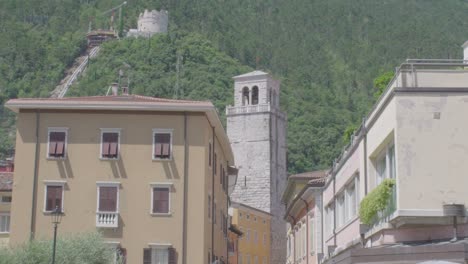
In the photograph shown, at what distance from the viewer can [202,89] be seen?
166 meters

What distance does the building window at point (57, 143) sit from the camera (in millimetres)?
42938

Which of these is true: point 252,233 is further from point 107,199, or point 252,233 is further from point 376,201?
point 376,201

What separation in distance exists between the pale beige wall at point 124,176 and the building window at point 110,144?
23 centimetres

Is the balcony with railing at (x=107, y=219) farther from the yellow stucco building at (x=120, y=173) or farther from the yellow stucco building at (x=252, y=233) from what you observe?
the yellow stucco building at (x=252, y=233)

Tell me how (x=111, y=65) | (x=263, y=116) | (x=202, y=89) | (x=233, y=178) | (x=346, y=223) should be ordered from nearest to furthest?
(x=346, y=223)
(x=233, y=178)
(x=263, y=116)
(x=202, y=89)
(x=111, y=65)

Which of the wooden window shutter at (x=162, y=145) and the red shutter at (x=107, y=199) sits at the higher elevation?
the wooden window shutter at (x=162, y=145)

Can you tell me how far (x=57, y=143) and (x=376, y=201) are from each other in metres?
23.7

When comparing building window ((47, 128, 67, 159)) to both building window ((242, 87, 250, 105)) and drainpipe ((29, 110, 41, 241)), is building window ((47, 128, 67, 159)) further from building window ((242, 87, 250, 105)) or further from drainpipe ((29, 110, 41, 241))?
building window ((242, 87, 250, 105))

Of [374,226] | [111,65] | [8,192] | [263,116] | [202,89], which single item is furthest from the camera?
[111,65]

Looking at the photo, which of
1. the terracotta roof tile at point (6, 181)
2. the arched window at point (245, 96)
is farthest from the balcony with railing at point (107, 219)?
the arched window at point (245, 96)

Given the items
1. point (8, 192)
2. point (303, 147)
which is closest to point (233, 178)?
point (8, 192)

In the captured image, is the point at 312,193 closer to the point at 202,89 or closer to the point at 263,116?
the point at 263,116

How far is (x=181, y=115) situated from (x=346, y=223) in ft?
48.5

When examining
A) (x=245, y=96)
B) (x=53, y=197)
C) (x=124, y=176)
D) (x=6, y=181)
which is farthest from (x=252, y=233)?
(x=53, y=197)
